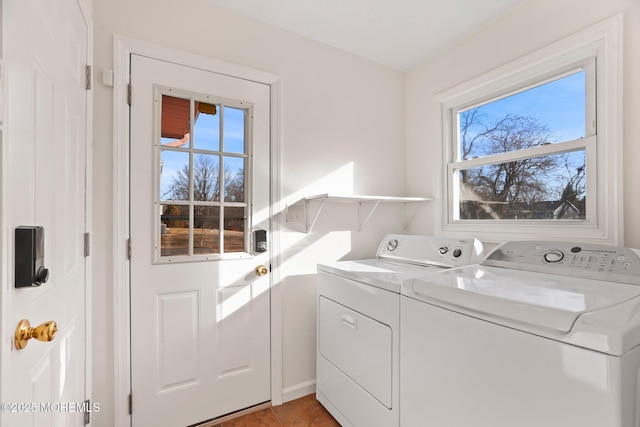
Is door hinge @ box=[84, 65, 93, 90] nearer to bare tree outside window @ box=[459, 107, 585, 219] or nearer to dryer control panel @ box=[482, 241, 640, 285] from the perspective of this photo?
dryer control panel @ box=[482, 241, 640, 285]

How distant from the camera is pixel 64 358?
1123 mm

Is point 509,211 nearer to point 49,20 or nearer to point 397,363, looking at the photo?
point 397,363

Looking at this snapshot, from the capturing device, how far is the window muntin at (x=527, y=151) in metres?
1.63

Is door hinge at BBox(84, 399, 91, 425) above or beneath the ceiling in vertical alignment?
beneath

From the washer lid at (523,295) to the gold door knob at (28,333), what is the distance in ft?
3.96

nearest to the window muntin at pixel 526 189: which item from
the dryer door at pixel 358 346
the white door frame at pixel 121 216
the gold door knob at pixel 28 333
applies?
the dryer door at pixel 358 346

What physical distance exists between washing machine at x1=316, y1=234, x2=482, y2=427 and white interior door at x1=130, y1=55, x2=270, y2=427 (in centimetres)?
40

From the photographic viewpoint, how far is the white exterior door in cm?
73

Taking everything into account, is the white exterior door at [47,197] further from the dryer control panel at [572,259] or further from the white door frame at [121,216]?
the dryer control panel at [572,259]

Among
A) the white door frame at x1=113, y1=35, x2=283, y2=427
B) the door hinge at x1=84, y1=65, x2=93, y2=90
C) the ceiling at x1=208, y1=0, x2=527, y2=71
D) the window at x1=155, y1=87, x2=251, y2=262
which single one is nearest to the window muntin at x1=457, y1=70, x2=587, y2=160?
the ceiling at x1=208, y1=0, x2=527, y2=71

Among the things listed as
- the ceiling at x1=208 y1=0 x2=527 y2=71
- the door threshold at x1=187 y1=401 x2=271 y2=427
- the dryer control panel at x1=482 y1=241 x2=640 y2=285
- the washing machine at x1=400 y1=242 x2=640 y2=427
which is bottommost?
the door threshold at x1=187 y1=401 x2=271 y2=427

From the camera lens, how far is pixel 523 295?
1.00 m

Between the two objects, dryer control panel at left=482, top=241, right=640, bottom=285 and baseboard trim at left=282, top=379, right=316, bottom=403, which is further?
baseboard trim at left=282, top=379, right=316, bottom=403

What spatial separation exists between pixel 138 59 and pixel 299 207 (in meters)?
1.20
